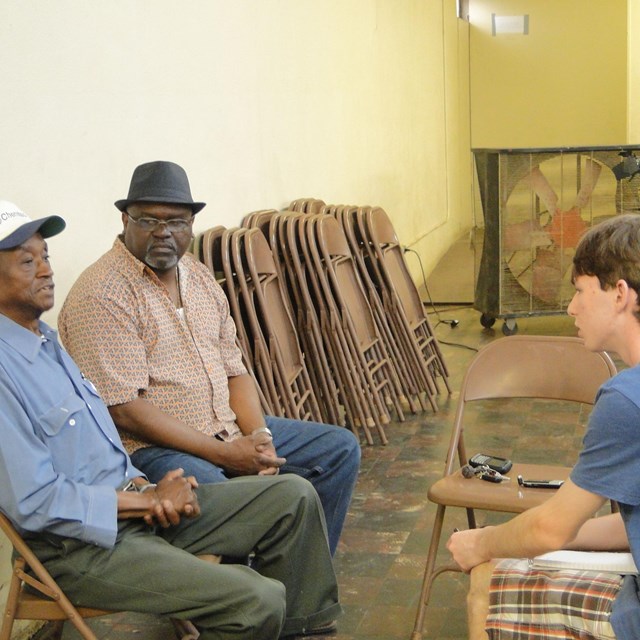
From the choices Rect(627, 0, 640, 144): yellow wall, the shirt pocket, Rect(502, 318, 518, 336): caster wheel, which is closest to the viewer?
the shirt pocket

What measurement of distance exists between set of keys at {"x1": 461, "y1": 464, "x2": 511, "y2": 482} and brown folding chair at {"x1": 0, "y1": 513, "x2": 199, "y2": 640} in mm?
1204

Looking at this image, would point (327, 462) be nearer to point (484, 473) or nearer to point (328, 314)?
point (484, 473)

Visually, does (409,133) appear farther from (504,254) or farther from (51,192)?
(51,192)

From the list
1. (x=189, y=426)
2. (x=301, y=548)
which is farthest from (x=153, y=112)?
(x=301, y=548)

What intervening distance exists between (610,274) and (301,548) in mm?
1417

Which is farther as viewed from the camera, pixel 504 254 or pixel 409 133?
pixel 409 133

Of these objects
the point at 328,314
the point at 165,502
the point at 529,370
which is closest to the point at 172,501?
the point at 165,502

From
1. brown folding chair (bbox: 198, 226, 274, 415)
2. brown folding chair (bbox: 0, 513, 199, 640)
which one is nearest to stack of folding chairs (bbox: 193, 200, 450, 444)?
brown folding chair (bbox: 198, 226, 274, 415)

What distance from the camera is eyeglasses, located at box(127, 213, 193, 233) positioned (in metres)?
3.38

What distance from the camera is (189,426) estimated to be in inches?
129

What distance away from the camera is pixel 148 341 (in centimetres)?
331

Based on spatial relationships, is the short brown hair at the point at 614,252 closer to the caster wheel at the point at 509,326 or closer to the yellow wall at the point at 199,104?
the yellow wall at the point at 199,104

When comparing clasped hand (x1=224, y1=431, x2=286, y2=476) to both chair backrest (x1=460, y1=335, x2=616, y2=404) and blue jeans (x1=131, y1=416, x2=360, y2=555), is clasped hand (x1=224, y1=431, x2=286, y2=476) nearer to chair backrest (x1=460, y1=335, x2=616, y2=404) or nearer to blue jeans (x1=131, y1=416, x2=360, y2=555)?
blue jeans (x1=131, y1=416, x2=360, y2=555)

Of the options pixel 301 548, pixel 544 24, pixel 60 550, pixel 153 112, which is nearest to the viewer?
pixel 60 550
